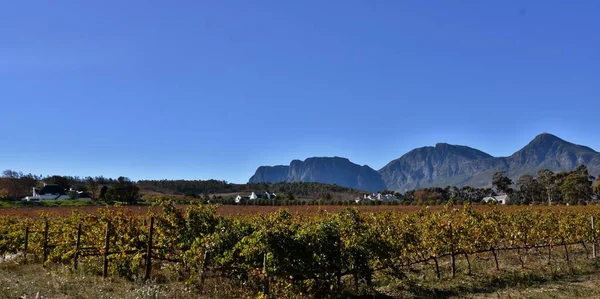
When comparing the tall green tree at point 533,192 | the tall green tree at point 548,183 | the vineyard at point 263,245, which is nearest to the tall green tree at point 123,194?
the vineyard at point 263,245

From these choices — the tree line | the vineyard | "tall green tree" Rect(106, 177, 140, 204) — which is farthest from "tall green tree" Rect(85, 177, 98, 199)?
the vineyard

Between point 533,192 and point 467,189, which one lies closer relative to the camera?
point 533,192

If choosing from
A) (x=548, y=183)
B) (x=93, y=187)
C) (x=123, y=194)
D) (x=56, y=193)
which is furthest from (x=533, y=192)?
(x=56, y=193)

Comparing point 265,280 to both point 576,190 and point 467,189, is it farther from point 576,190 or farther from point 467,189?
point 467,189

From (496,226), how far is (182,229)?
12.1 meters

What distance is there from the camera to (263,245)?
10016mm

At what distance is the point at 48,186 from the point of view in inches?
4188

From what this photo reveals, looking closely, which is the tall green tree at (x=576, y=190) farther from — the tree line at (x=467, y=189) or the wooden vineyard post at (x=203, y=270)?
the wooden vineyard post at (x=203, y=270)

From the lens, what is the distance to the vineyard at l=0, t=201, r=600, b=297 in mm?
10250

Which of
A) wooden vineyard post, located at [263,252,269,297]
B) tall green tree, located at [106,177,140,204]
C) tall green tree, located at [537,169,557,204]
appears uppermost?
tall green tree, located at [537,169,557,204]

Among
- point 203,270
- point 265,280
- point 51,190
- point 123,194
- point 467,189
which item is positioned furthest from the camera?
point 467,189

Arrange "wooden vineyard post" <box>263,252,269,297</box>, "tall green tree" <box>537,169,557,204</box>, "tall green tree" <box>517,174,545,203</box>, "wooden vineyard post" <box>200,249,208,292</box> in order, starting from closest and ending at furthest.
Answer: "wooden vineyard post" <box>263,252,269,297</box>, "wooden vineyard post" <box>200,249,208,292</box>, "tall green tree" <box>537,169,557,204</box>, "tall green tree" <box>517,174,545,203</box>

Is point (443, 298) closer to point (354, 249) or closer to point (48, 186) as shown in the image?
point (354, 249)

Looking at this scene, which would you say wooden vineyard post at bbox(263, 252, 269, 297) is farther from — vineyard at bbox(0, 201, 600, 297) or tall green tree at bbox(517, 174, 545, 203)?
tall green tree at bbox(517, 174, 545, 203)
